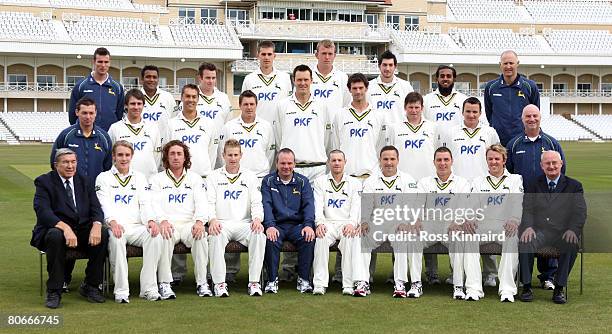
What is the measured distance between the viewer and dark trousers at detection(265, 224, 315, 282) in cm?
877

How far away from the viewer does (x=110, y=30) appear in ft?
199

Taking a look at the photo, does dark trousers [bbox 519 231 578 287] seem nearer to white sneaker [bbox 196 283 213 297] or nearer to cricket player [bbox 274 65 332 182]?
cricket player [bbox 274 65 332 182]

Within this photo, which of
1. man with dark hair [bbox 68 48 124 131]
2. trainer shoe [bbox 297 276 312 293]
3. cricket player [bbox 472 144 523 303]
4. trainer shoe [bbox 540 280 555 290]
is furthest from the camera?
man with dark hair [bbox 68 48 124 131]

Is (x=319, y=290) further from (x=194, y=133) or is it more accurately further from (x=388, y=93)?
(x=388, y=93)

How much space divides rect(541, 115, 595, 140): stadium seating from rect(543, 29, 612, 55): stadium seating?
7870mm

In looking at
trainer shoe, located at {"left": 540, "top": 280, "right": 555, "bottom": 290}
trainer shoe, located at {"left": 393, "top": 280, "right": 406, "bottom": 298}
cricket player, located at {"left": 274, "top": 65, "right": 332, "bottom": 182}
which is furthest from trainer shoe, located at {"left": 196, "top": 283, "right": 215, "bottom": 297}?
trainer shoe, located at {"left": 540, "top": 280, "right": 555, "bottom": 290}

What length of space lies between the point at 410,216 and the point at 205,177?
2.23 metres

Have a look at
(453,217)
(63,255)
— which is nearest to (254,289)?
(63,255)

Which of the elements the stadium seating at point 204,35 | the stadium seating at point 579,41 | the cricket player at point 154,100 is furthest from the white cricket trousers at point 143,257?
the stadium seating at point 579,41

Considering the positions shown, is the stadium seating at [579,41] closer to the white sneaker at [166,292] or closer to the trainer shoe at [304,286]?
the trainer shoe at [304,286]

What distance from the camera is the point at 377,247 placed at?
8875 mm

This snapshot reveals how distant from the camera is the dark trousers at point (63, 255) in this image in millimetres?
8125

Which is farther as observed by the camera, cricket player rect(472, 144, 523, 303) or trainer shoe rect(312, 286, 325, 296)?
trainer shoe rect(312, 286, 325, 296)

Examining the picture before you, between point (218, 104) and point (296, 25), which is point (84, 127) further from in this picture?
point (296, 25)
